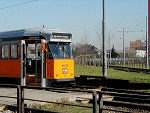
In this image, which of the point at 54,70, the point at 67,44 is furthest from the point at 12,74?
the point at 67,44

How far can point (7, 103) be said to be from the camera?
10336mm

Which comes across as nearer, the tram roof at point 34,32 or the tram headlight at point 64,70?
the tram roof at point 34,32

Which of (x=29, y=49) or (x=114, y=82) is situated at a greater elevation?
(x=29, y=49)

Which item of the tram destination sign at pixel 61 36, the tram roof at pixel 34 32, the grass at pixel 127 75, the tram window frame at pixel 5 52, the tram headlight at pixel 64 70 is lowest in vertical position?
the grass at pixel 127 75

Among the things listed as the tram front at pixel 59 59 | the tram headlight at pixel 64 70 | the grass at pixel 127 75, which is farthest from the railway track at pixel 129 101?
the grass at pixel 127 75

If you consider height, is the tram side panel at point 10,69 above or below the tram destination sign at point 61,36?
below

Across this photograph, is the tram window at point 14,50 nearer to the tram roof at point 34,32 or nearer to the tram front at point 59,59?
the tram roof at point 34,32

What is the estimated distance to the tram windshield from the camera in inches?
621

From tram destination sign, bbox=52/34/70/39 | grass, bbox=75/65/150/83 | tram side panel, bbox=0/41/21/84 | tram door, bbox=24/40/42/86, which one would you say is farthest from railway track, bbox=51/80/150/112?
grass, bbox=75/65/150/83

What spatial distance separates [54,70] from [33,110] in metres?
7.18

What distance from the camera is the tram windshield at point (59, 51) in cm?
1578

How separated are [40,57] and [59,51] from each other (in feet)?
3.64

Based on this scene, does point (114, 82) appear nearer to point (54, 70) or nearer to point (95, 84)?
point (95, 84)

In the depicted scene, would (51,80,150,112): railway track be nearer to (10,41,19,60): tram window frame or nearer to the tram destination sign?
the tram destination sign
